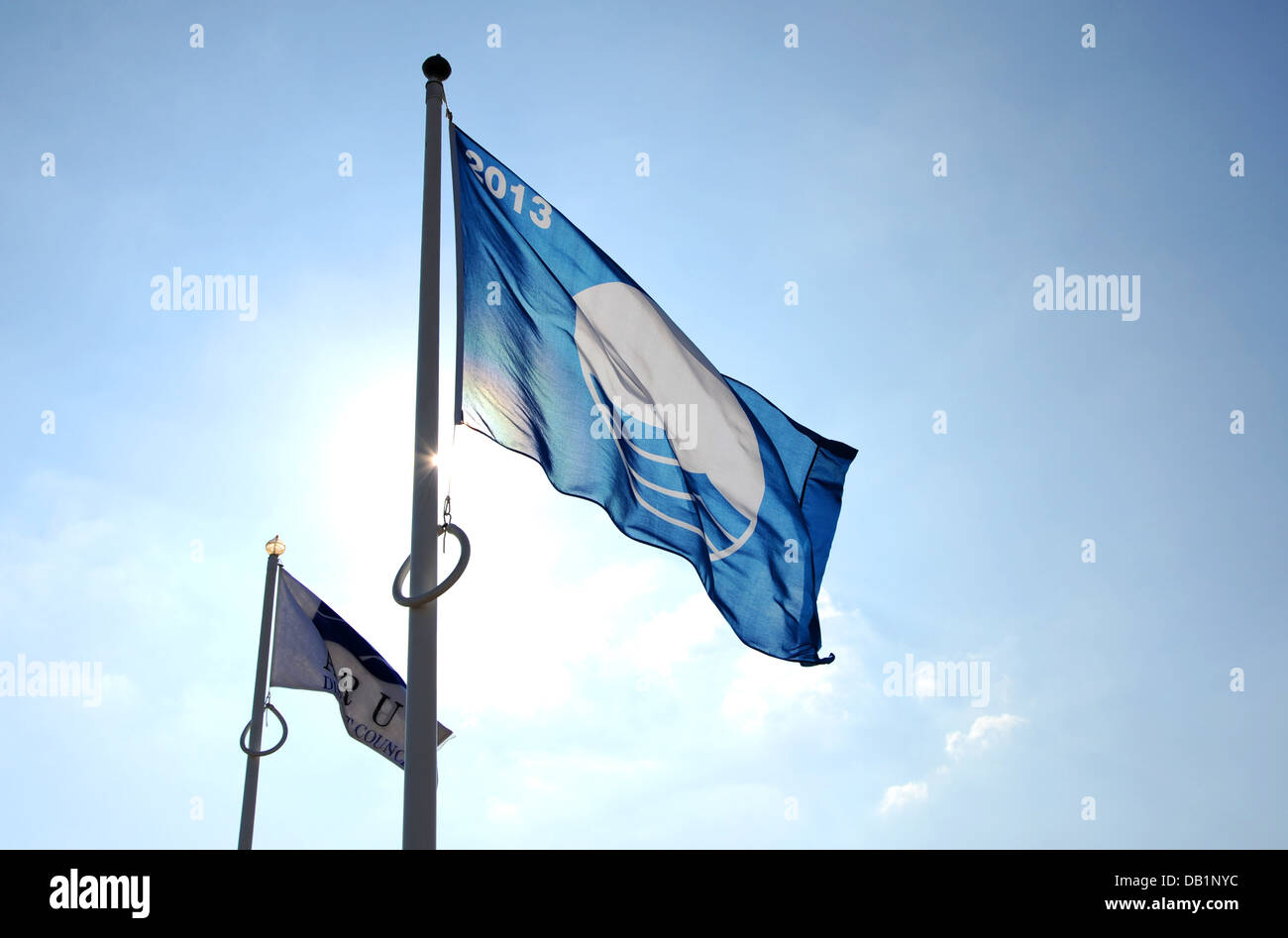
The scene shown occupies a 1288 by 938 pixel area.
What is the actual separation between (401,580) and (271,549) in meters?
9.59

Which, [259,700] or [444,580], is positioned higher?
[444,580]

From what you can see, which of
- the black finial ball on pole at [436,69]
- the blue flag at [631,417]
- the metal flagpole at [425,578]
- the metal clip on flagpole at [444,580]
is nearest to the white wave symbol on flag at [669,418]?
the blue flag at [631,417]

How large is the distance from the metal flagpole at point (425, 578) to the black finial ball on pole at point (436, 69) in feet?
3.74

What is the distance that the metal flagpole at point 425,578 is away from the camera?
4.72 metres

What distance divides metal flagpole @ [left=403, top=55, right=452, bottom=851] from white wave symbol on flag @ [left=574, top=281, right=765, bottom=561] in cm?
167

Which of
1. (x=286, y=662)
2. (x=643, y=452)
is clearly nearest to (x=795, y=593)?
(x=643, y=452)

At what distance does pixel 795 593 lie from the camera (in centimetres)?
852

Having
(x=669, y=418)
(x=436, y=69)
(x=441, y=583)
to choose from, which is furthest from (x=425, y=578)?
(x=436, y=69)

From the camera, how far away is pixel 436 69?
725cm

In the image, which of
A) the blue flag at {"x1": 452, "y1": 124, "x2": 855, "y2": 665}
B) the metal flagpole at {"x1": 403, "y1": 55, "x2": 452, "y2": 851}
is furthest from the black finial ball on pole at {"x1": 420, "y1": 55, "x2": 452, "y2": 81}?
the metal flagpole at {"x1": 403, "y1": 55, "x2": 452, "y2": 851}

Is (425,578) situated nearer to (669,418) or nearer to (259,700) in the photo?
(669,418)

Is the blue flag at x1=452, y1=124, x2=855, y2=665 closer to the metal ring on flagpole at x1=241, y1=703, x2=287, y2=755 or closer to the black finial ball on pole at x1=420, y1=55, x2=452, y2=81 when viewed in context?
the black finial ball on pole at x1=420, y1=55, x2=452, y2=81

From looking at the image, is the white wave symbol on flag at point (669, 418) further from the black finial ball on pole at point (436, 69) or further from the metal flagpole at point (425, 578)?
the black finial ball on pole at point (436, 69)

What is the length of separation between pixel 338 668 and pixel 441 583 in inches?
413
